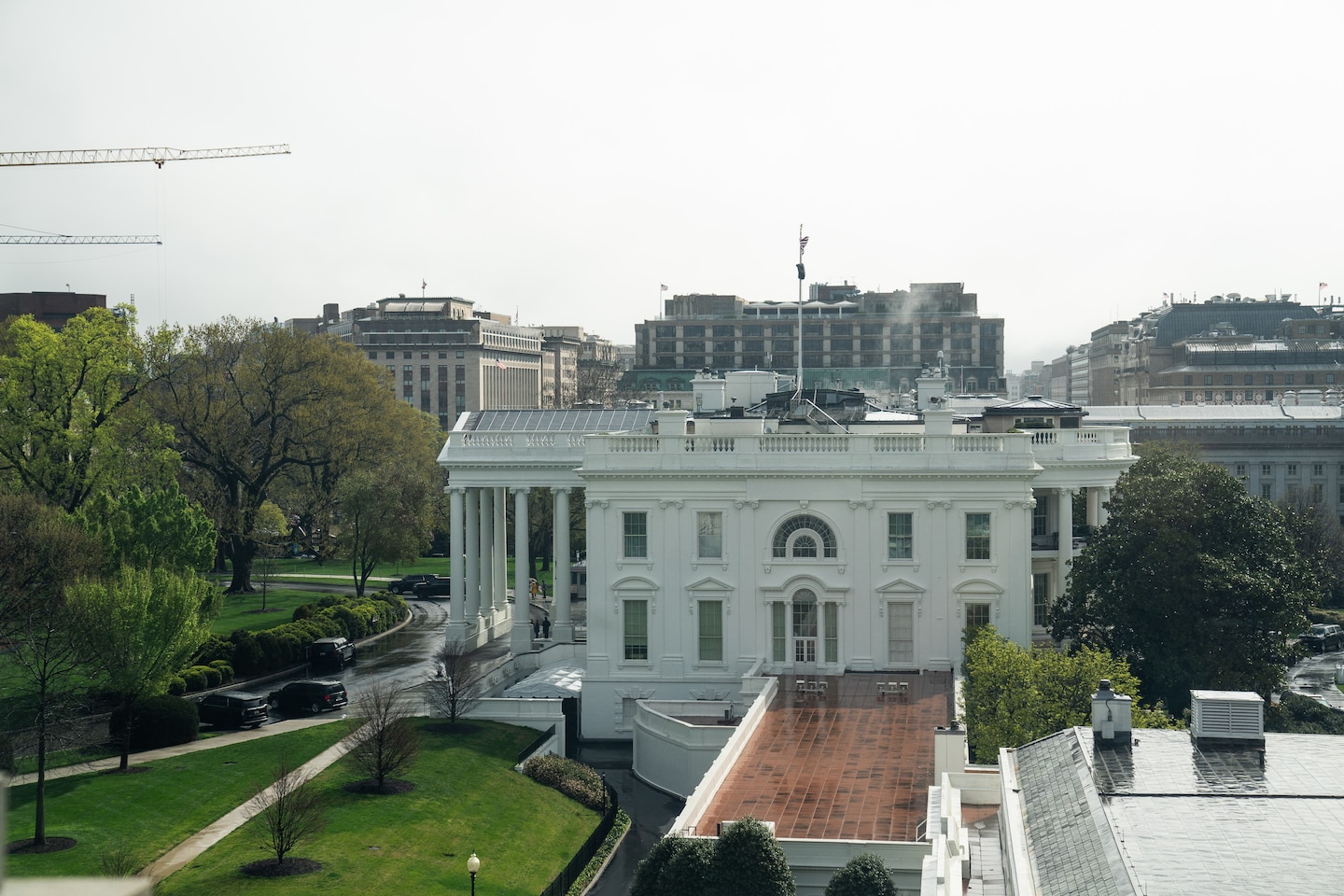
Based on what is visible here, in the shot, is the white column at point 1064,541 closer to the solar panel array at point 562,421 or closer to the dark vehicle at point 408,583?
the solar panel array at point 562,421

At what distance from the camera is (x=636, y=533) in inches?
2406

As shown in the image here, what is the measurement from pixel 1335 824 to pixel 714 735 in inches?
1212

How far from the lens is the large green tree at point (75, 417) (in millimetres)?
74000

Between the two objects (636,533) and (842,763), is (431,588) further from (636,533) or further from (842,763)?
(842,763)

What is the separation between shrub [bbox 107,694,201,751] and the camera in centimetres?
5125

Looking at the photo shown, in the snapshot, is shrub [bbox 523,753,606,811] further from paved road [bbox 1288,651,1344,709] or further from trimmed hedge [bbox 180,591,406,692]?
paved road [bbox 1288,651,1344,709]

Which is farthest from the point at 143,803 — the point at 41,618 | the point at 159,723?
the point at 159,723

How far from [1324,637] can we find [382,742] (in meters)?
60.6

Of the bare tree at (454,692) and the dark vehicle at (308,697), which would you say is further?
the dark vehicle at (308,697)

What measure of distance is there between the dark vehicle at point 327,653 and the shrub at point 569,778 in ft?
72.9

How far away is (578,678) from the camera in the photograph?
214 ft

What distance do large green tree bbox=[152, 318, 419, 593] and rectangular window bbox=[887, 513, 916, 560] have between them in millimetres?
46266

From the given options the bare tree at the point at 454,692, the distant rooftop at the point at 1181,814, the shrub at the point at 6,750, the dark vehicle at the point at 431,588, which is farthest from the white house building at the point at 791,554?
the dark vehicle at the point at 431,588

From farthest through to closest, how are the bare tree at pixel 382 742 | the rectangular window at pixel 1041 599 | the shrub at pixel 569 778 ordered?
the rectangular window at pixel 1041 599
the shrub at pixel 569 778
the bare tree at pixel 382 742
